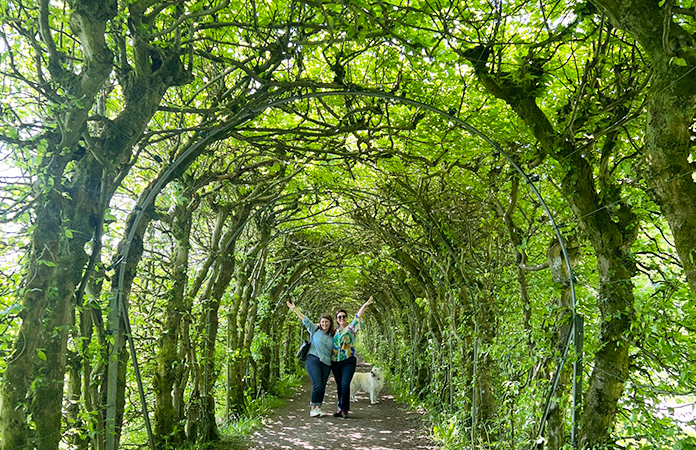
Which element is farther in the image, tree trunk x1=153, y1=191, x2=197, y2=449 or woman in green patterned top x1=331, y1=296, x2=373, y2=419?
woman in green patterned top x1=331, y1=296, x2=373, y2=419

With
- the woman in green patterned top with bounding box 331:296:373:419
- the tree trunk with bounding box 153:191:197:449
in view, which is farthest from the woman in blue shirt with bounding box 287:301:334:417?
the tree trunk with bounding box 153:191:197:449

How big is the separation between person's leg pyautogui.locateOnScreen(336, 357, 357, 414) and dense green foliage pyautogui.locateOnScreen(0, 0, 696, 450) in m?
1.96

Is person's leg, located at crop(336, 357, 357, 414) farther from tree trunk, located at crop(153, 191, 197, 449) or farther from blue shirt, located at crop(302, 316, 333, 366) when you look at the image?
tree trunk, located at crop(153, 191, 197, 449)

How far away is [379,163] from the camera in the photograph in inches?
227

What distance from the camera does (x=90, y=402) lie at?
2820mm

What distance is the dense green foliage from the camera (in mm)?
2061

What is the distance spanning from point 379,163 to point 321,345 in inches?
120

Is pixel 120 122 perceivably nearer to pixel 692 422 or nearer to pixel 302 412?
pixel 692 422

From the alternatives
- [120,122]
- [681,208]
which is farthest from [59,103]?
[681,208]

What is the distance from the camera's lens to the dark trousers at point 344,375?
7273 mm

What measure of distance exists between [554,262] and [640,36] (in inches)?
75.5

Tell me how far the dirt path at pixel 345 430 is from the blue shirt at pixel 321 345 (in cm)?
96

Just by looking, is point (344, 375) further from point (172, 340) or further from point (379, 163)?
point (379, 163)

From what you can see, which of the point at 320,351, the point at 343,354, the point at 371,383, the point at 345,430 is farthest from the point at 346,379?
the point at 371,383
